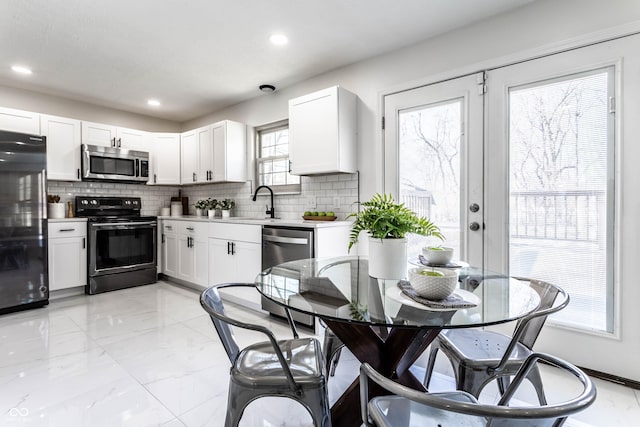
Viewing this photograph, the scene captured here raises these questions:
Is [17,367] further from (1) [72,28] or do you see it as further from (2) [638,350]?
(2) [638,350]

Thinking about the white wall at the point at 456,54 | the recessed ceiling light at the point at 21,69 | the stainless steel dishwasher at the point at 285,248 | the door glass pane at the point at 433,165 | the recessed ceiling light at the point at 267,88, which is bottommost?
the stainless steel dishwasher at the point at 285,248

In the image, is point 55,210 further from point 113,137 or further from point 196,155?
point 196,155

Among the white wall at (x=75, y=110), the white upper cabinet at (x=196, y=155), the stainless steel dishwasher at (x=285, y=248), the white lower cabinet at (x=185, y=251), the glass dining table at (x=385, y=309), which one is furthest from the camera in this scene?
the white upper cabinet at (x=196, y=155)

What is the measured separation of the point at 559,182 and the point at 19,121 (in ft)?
17.5

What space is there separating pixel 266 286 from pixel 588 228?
6.94 feet

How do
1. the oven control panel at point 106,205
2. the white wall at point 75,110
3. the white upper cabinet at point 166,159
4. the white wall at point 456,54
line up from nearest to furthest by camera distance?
the white wall at point 456,54 < the white wall at point 75,110 < the oven control panel at point 106,205 < the white upper cabinet at point 166,159

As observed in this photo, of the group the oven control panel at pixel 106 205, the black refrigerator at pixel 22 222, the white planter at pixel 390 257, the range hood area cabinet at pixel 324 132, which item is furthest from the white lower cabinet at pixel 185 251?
the white planter at pixel 390 257

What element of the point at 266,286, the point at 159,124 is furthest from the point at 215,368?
the point at 159,124

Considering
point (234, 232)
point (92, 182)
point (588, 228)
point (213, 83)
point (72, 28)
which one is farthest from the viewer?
point (92, 182)

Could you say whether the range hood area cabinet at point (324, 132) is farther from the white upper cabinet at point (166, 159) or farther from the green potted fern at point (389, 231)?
the white upper cabinet at point (166, 159)

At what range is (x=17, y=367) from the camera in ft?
7.43

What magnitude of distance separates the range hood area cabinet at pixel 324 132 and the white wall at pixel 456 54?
0.15 m

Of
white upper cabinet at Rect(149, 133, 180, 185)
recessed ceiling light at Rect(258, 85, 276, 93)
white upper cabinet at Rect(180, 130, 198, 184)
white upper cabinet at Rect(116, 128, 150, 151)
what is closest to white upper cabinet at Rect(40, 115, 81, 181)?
white upper cabinet at Rect(116, 128, 150, 151)

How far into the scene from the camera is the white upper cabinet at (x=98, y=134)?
4.30 metres
